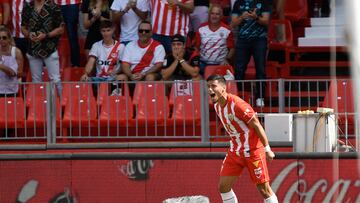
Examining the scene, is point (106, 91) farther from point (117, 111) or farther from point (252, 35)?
point (252, 35)

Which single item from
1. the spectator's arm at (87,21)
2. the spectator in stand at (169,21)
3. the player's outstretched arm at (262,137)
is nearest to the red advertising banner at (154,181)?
the player's outstretched arm at (262,137)

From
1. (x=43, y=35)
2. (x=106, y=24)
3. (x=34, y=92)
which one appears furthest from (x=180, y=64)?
(x=43, y=35)

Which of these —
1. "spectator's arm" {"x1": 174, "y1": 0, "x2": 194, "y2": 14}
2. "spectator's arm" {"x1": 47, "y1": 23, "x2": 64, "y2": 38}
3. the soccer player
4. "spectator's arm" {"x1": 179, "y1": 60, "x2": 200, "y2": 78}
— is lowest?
the soccer player

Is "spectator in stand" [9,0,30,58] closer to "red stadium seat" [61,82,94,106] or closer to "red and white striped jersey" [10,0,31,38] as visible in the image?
"red and white striped jersey" [10,0,31,38]

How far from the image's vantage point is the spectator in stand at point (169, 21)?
1670 centimetres

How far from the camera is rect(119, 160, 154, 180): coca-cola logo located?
14.7 meters

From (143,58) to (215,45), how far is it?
1067mm

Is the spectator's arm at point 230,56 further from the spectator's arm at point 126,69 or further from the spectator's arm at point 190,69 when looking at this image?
the spectator's arm at point 126,69

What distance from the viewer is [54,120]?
15.3 metres

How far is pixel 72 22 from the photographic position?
17.3m

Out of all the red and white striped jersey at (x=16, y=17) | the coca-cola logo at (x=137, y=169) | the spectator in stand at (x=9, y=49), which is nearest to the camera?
the coca-cola logo at (x=137, y=169)

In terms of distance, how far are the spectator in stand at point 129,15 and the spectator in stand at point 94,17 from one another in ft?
0.66

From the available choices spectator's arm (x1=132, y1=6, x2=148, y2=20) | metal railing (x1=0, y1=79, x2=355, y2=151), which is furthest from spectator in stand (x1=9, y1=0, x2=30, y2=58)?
metal railing (x1=0, y1=79, x2=355, y2=151)

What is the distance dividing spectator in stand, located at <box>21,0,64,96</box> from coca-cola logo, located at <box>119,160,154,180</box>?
8.02 feet
